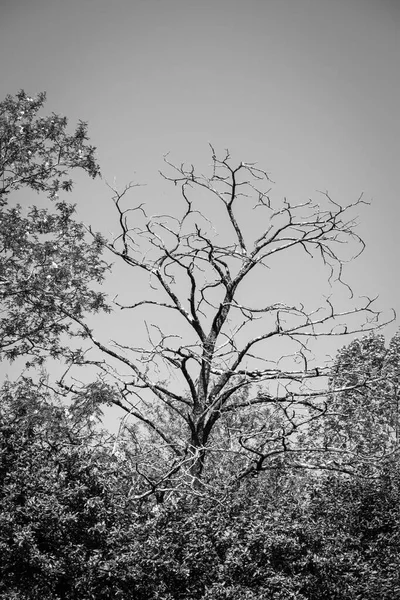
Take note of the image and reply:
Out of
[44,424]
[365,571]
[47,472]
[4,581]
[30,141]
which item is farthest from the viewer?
[30,141]

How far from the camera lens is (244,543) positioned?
5.26m

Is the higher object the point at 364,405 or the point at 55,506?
the point at 364,405

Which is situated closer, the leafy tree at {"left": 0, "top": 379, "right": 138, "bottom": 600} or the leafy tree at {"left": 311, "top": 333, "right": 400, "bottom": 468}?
the leafy tree at {"left": 0, "top": 379, "right": 138, "bottom": 600}

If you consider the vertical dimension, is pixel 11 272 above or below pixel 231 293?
below

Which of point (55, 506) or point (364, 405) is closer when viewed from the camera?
point (55, 506)

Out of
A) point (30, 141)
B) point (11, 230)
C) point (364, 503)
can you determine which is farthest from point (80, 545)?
point (30, 141)

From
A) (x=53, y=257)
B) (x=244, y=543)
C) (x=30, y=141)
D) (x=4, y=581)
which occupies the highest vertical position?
(x=30, y=141)

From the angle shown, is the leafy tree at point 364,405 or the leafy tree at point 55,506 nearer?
the leafy tree at point 55,506

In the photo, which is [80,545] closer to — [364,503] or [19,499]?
[19,499]

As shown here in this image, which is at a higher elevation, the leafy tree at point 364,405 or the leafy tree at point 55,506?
the leafy tree at point 364,405

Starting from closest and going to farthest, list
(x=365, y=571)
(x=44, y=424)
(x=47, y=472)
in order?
(x=365, y=571) → (x=47, y=472) → (x=44, y=424)

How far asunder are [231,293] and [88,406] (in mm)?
3912

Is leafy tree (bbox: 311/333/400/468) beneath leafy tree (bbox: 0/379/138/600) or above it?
above

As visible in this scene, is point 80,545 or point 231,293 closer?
point 80,545
